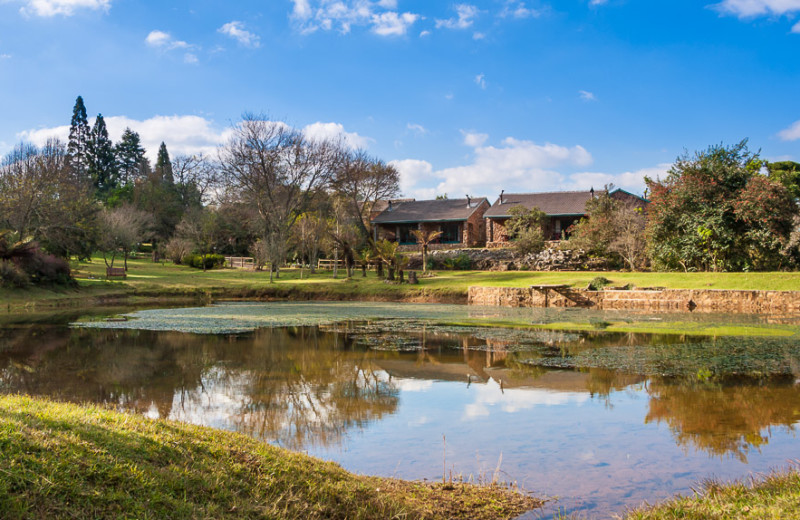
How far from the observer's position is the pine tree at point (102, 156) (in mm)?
73875

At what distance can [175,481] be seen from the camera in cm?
416

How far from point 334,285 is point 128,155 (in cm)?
5919

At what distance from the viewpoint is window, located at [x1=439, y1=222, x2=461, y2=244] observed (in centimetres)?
5578

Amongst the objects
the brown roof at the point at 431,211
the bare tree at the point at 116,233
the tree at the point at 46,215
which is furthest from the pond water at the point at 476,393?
the brown roof at the point at 431,211

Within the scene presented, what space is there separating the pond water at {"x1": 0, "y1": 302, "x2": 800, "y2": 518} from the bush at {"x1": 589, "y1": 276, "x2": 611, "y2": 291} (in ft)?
29.0

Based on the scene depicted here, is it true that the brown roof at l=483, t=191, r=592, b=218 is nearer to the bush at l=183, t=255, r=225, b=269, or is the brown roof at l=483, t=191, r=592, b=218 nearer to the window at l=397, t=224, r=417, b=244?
the window at l=397, t=224, r=417, b=244

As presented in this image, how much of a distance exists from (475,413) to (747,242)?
25.0 metres

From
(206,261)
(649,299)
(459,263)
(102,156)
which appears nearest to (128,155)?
(102,156)

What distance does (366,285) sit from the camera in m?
33.5

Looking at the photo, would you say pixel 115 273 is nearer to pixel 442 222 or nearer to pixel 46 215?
pixel 46 215

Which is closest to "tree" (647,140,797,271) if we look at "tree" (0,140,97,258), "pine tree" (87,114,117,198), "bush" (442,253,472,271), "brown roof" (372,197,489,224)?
"bush" (442,253,472,271)

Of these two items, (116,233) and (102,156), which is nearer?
(116,233)

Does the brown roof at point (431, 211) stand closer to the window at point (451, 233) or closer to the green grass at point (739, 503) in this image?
the window at point (451, 233)

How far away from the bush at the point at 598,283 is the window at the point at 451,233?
2865 cm
